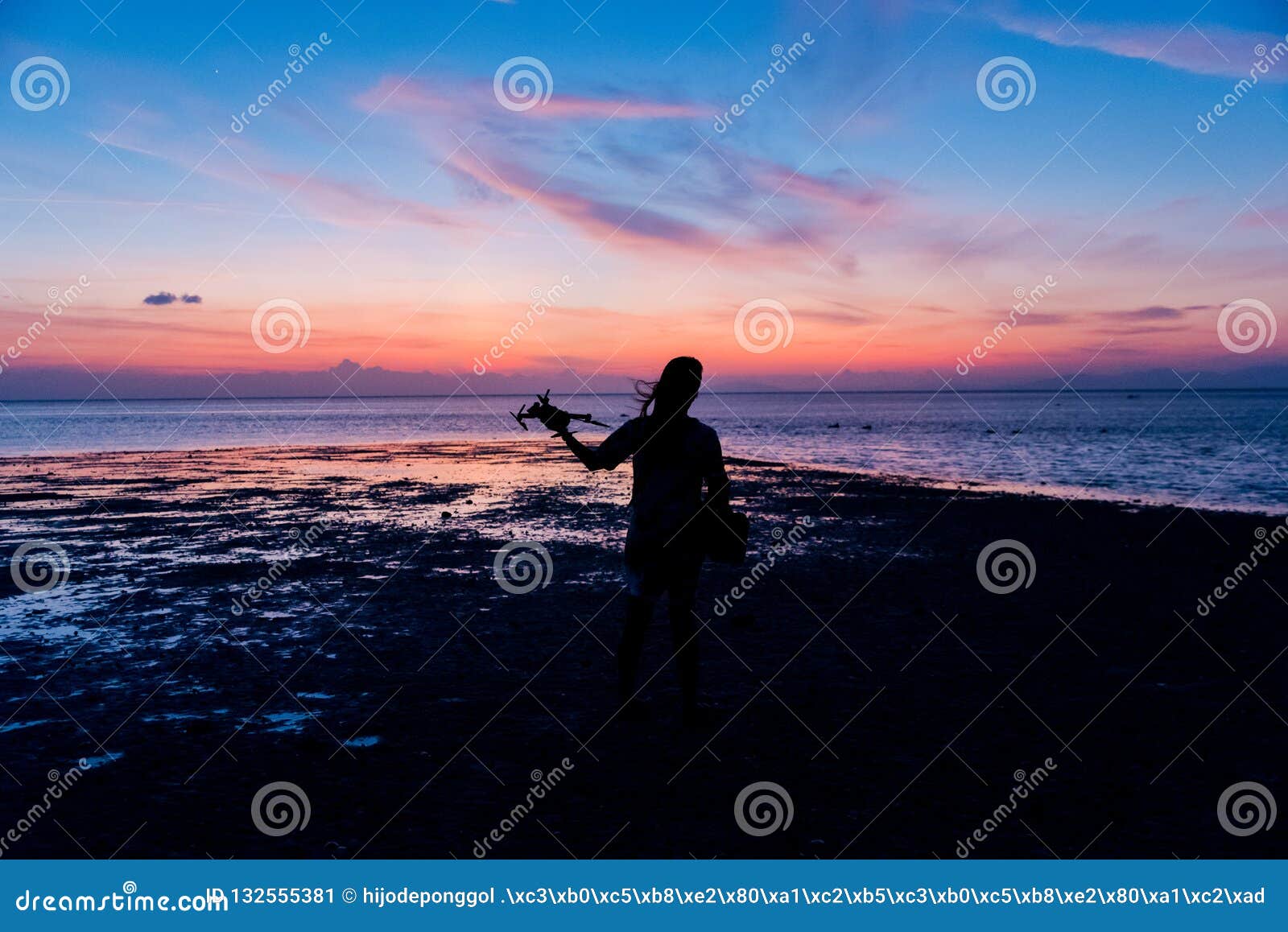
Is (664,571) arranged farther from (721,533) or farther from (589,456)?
(589,456)

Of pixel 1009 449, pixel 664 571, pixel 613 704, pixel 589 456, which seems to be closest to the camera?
pixel 589 456

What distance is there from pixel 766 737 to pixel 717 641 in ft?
9.14

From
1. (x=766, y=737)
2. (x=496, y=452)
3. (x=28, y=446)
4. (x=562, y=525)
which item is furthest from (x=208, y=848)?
(x=28, y=446)

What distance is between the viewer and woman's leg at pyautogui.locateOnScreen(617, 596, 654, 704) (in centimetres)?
616

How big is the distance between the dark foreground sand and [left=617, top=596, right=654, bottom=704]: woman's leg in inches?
10.9

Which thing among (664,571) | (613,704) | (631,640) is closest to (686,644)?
(631,640)

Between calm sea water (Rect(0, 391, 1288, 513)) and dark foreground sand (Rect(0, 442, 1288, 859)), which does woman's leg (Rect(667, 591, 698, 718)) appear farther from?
calm sea water (Rect(0, 391, 1288, 513))

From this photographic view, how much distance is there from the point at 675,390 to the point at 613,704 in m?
2.63

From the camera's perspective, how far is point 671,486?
237 inches

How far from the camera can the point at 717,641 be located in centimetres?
892

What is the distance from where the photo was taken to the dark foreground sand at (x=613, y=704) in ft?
15.5

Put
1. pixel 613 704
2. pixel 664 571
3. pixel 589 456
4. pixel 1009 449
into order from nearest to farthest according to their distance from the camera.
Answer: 1. pixel 589 456
2. pixel 664 571
3. pixel 613 704
4. pixel 1009 449

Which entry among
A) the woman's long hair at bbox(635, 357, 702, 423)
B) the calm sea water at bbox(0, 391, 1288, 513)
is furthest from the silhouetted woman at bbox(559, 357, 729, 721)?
the calm sea water at bbox(0, 391, 1288, 513)

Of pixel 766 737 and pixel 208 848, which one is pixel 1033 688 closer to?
pixel 766 737
